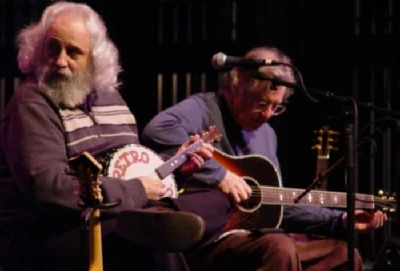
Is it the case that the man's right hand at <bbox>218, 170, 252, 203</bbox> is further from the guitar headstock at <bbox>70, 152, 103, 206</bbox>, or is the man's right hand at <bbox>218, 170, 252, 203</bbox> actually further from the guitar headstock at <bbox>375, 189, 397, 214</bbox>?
the guitar headstock at <bbox>70, 152, 103, 206</bbox>

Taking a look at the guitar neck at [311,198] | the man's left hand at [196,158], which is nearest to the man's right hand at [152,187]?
the man's left hand at [196,158]

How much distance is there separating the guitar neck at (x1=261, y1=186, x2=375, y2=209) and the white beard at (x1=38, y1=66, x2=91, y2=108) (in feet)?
3.98

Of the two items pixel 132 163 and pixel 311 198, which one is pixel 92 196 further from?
pixel 311 198

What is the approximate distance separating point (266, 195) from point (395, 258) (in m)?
0.73

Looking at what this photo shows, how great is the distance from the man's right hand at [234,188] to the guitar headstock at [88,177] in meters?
1.15

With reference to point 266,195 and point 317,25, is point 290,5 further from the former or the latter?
point 266,195

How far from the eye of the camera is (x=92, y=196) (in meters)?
3.14

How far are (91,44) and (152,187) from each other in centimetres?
67

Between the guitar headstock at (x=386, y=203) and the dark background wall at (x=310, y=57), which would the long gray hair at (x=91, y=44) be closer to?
the guitar headstock at (x=386, y=203)

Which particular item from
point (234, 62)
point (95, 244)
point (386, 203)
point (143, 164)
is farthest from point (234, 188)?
point (95, 244)

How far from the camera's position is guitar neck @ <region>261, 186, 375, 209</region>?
14.6ft

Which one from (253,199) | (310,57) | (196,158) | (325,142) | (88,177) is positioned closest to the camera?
(88,177)

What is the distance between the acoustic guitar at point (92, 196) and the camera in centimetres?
312

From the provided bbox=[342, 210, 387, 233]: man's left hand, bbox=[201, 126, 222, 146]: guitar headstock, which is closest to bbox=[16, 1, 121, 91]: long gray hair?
bbox=[201, 126, 222, 146]: guitar headstock
